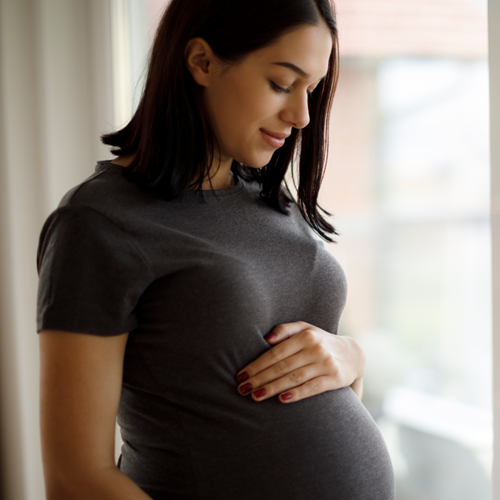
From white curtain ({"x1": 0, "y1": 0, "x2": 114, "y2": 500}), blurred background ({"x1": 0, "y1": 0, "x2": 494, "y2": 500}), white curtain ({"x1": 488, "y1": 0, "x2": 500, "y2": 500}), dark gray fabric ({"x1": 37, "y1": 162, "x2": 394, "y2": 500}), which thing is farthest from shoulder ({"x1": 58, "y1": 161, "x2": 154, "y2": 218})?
white curtain ({"x1": 0, "y1": 0, "x2": 114, "y2": 500})

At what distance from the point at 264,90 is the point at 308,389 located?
51cm

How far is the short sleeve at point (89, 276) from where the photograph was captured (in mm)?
691

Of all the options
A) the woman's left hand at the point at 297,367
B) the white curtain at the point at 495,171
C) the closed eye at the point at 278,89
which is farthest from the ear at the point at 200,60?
the white curtain at the point at 495,171

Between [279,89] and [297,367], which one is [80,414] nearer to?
[297,367]

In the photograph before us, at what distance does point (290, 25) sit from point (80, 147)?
3.91 feet

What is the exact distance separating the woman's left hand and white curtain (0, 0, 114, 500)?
3.89 ft

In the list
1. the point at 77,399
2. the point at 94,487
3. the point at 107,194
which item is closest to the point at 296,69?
the point at 107,194

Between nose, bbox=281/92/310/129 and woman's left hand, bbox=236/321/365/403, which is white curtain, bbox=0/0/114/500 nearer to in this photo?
nose, bbox=281/92/310/129

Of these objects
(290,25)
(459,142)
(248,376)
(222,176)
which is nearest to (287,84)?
(290,25)

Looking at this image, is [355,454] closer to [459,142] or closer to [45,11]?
[459,142]

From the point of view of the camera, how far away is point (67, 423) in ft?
2.32

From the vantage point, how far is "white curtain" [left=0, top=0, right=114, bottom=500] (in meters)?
1.71

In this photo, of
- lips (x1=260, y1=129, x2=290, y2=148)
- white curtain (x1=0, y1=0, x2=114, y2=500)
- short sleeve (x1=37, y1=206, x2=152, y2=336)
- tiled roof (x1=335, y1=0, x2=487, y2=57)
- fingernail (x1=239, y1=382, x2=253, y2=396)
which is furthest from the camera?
white curtain (x1=0, y1=0, x2=114, y2=500)

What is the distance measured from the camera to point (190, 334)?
767mm
